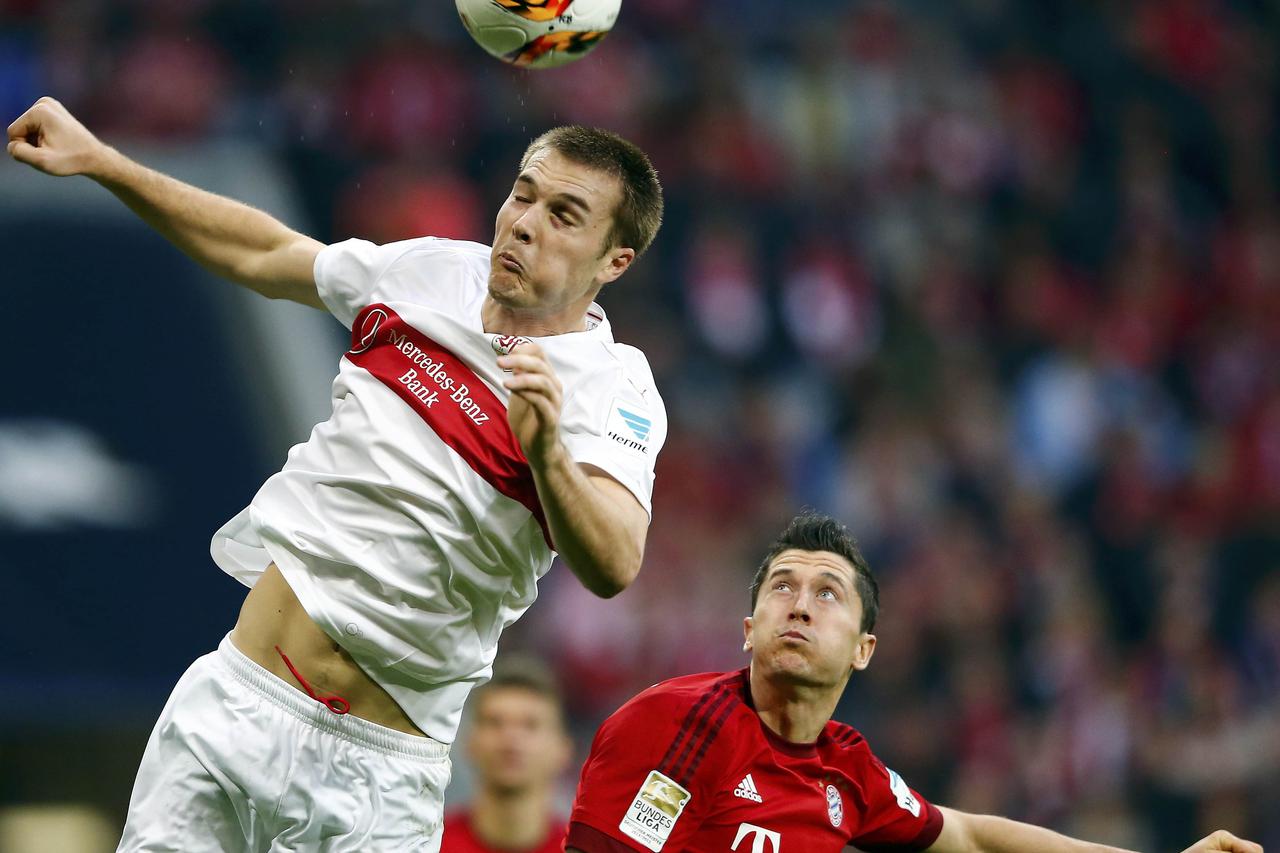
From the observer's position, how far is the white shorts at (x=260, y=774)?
3570 mm

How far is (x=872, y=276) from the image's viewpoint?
11.7 metres

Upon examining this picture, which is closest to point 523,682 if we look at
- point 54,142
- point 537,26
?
point 537,26

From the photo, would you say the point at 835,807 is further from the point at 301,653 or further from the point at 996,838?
the point at 301,653

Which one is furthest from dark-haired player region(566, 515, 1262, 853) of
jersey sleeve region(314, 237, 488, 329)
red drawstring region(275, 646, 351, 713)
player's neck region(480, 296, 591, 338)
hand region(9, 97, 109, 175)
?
hand region(9, 97, 109, 175)

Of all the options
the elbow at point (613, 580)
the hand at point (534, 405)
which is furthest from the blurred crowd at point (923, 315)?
the hand at point (534, 405)

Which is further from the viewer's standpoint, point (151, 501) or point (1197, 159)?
point (1197, 159)

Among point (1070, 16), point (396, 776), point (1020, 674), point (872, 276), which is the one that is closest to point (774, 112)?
point (872, 276)

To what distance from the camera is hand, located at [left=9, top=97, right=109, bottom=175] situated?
379 cm

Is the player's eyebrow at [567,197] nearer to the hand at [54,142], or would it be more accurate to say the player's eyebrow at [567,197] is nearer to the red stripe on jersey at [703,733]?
the hand at [54,142]

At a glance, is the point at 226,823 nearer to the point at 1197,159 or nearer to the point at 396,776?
the point at 396,776

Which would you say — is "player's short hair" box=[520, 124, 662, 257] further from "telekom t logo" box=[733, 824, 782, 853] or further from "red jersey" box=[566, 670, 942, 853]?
"telekom t logo" box=[733, 824, 782, 853]

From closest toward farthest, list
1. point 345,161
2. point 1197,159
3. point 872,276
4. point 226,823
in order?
point 226,823 < point 345,161 < point 872,276 < point 1197,159

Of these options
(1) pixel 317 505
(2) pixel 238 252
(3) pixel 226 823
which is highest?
(2) pixel 238 252

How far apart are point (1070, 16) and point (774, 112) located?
318cm
